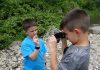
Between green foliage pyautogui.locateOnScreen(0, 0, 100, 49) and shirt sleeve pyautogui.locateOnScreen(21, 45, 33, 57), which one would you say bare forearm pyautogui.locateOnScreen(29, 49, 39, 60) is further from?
green foliage pyautogui.locateOnScreen(0, 0, 100, 49)

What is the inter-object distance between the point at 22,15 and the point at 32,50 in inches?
308

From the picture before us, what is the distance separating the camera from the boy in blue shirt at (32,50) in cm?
350

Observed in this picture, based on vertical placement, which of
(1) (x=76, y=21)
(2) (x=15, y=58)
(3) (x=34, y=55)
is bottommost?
(2) (x=15, y=58)

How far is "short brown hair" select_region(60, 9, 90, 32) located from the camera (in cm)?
231

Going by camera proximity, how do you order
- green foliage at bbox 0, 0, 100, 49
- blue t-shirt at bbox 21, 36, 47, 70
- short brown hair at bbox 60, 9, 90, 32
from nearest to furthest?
short brown hair at bbox 60, 9, 90, 32
blue t-shirt at bbox 21, 36, 47, 70
green foliage at bbox 0, 0, 100, 49

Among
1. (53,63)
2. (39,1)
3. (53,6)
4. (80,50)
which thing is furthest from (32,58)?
(53,6)

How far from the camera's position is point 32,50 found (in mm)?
3582

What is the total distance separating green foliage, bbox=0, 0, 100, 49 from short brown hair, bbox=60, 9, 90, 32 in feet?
21.9

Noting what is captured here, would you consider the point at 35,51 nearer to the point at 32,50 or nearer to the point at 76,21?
the point at 32,50

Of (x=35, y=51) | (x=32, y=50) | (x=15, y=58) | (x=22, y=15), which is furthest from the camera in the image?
(x=22, y=15)

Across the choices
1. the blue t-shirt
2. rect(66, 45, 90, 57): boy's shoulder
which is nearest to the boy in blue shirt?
the blue t-shirt

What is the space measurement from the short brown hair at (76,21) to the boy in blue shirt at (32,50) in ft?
3.78

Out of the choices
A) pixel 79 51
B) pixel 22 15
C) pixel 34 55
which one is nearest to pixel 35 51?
pixel 34 55

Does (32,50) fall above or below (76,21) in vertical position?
below
